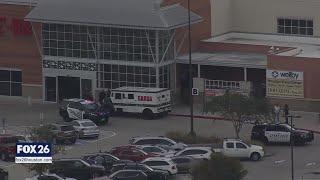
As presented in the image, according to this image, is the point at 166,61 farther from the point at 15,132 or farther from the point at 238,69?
the point at 15,132

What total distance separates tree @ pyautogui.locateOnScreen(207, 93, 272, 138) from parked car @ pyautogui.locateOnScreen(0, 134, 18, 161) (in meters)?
10.3

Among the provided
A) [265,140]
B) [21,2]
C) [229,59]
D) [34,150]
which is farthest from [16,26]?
[34,150]

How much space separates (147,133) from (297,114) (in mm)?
9403

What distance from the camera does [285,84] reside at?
77750 millimetres

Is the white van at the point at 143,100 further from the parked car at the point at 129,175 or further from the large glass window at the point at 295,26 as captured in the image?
the parked car at the point at 129,175

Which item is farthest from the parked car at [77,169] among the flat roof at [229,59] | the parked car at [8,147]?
the flat roof at [229,59]

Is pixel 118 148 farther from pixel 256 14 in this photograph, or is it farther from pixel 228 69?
pixel 256 14

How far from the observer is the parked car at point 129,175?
5806cm

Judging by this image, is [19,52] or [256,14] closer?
[19,52]

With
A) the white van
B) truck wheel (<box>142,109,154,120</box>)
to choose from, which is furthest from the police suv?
truck wheel (<box>142,109,154,120</box>)

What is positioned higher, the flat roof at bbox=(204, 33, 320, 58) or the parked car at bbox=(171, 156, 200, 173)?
the flat roof at bbox=(204, 33, 320, 58)

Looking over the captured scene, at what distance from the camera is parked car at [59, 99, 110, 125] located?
244ft

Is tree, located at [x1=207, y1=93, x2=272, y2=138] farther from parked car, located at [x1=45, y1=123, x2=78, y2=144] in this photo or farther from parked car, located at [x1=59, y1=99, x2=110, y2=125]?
parked car, located at [x1=59, y1=99, x2=110, y2=125]

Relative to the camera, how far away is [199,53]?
83.3 metres
